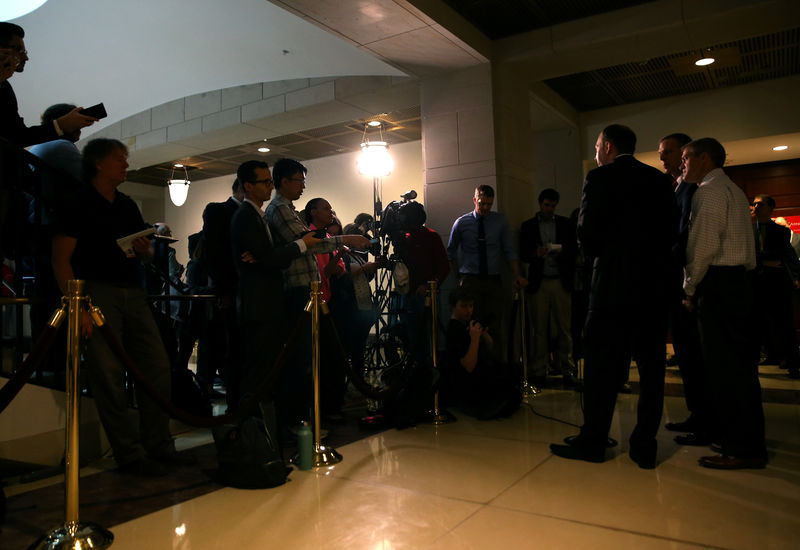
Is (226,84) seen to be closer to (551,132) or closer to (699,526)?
(551,132)

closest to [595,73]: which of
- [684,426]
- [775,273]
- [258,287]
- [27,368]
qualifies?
[775,273]

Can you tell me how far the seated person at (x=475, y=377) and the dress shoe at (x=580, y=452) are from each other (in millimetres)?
836

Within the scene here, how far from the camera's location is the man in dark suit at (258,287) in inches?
117

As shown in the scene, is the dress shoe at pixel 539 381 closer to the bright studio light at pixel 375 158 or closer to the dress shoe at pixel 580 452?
the dress shoe at pixel 580 452

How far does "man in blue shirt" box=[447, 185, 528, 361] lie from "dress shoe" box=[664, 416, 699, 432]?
158 centimetres

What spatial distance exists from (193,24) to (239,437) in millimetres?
4692

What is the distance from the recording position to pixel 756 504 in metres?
2.16

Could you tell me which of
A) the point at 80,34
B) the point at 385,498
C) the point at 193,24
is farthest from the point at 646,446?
the point at 80,34

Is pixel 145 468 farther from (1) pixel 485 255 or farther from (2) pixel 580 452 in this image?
(1) pixel 485 255

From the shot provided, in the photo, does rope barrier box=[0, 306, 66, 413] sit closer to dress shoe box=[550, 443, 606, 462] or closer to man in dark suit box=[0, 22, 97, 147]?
man in dark suit box=[0, 22, 97, 147]

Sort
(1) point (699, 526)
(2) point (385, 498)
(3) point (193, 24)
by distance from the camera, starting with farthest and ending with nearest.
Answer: (3) point (193, 24), (2) point (385, 498), (1) point (699, 526)

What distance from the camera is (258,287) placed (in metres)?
2.99

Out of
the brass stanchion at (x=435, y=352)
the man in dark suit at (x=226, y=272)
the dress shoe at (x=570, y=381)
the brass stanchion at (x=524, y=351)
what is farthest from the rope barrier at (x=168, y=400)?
the dress shoe at (x=570, y=381)

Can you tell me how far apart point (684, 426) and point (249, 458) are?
2.45m
